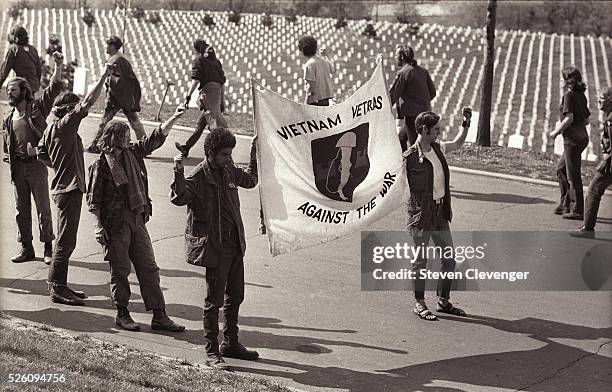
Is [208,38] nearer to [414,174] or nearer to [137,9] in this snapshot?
[137,9]

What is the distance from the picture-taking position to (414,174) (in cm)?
923

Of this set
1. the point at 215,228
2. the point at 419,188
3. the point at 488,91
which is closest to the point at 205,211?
the point at 215,228

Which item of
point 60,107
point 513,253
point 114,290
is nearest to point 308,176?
point 114,290

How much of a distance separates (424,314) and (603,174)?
12.1 ft

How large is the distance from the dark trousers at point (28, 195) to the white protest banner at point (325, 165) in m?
2.76

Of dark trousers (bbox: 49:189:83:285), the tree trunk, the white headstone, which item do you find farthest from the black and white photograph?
the white headstone

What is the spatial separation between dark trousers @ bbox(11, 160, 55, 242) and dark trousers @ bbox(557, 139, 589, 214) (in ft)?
21.0

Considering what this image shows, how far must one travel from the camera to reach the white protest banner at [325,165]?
8.36 metres

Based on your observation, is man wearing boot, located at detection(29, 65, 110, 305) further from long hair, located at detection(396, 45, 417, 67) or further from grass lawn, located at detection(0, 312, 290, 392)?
long hair, located at detection(396, 45, 417, 67)

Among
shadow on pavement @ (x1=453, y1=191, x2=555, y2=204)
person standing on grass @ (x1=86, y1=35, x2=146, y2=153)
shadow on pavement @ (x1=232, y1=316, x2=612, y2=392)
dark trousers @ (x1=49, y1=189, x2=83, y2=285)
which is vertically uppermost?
person standing on grass @ (x1=86, y1=35, x2=146, y2=153)

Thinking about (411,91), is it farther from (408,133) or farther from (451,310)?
(451,310)

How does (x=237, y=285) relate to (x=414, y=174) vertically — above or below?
below

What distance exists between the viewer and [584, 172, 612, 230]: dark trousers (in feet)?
38.8

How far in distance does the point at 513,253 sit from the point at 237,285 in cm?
466
